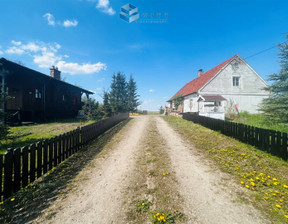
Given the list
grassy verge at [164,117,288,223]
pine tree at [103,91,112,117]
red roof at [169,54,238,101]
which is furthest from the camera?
red roof at [169,54,238,101]

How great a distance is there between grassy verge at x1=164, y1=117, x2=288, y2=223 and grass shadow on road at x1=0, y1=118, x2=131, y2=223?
4009mm

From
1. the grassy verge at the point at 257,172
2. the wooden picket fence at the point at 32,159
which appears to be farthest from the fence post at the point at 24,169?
the grassy verge at the point at 257,172

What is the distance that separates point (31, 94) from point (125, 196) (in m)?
16.1

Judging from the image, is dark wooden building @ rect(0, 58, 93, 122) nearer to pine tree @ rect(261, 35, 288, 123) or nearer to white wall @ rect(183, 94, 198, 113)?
white wall @ rect(183, 94, 198, 113)

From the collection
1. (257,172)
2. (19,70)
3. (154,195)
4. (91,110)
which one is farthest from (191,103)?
(19,70)

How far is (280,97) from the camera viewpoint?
31.3 feet

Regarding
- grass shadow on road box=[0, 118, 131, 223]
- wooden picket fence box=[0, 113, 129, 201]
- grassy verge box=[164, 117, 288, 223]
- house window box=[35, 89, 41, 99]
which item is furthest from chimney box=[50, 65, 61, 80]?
grassy verge box=[164, 117, 288, 223]

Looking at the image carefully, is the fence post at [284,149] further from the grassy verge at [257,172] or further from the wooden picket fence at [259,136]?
the grassy verge at [257,172]

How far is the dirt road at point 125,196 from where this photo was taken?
81.8 inches

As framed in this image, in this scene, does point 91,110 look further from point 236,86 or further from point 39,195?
point 236,86

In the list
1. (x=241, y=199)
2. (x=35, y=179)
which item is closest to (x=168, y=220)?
(x=241, y=199)

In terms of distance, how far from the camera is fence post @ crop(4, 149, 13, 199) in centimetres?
251

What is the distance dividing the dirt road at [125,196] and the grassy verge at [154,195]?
0.36 feet

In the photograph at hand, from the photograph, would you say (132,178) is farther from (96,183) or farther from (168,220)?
(168,220)
